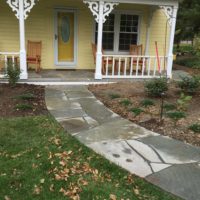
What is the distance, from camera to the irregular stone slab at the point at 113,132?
4.99m

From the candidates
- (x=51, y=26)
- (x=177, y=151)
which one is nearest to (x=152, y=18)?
(x=51, y=26)

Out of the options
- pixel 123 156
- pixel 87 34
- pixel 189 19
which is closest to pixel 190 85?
pixel 123 156

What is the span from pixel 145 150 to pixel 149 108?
Result: 7.08 ft

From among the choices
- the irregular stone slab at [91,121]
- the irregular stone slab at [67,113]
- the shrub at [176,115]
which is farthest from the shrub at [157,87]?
the irregular stone slab at [91,121]

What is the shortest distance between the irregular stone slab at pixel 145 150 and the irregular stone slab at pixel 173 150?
0.29ft

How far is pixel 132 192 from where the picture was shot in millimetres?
3486

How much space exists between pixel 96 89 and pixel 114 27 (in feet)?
10.8

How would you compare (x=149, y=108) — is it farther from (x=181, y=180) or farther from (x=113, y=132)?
(x=181, y=180)

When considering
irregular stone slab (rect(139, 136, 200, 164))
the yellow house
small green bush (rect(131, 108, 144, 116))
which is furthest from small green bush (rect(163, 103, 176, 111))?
the yellow house

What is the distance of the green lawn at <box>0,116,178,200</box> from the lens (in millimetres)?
3434

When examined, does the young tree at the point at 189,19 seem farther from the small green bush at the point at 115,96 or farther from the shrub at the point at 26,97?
the shrub at the point at 26,97

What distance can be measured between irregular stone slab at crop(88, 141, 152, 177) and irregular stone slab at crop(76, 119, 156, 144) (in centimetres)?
21

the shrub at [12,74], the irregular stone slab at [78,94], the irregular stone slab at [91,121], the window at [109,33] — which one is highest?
the window at [109,33]

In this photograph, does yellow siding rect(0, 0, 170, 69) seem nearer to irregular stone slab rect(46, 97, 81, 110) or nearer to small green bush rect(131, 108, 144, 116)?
irregular stone slab rect(46, 97, 81, 110)
